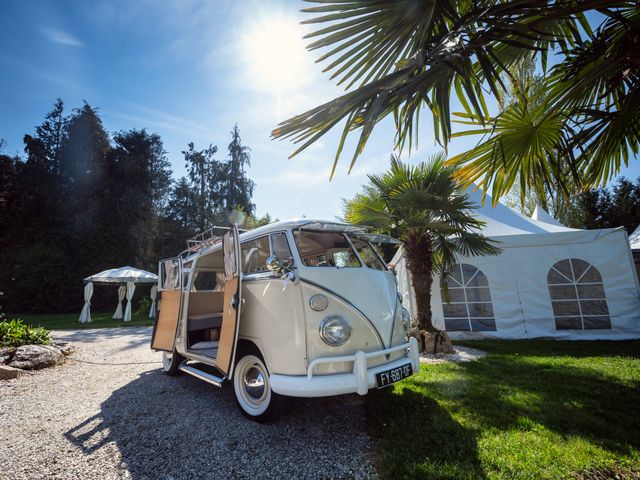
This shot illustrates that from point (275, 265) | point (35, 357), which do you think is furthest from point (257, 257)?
point (35, 357)

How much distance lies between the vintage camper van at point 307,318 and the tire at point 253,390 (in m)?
0.01

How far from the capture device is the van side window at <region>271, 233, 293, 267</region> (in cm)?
353

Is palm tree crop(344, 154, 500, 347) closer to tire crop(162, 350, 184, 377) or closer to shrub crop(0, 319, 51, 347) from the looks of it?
tire crop(162, 350, 184, 377)

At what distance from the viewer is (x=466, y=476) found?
2.24 metres

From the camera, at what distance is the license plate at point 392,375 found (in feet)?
9.75

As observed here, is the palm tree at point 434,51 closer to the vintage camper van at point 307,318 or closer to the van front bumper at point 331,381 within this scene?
the vintage camper van at point 307,318

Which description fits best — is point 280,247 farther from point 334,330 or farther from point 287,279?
point 334,330

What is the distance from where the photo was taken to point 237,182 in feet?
95.5

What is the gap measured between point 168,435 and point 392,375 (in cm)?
258

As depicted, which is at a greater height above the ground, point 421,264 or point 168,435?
point 421,264

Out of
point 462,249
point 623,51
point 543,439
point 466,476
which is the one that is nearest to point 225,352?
point 466,476

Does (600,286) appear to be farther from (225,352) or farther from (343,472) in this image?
(225,352)

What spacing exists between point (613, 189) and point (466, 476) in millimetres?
32334

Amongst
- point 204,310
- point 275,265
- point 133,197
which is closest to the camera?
point 275,265
